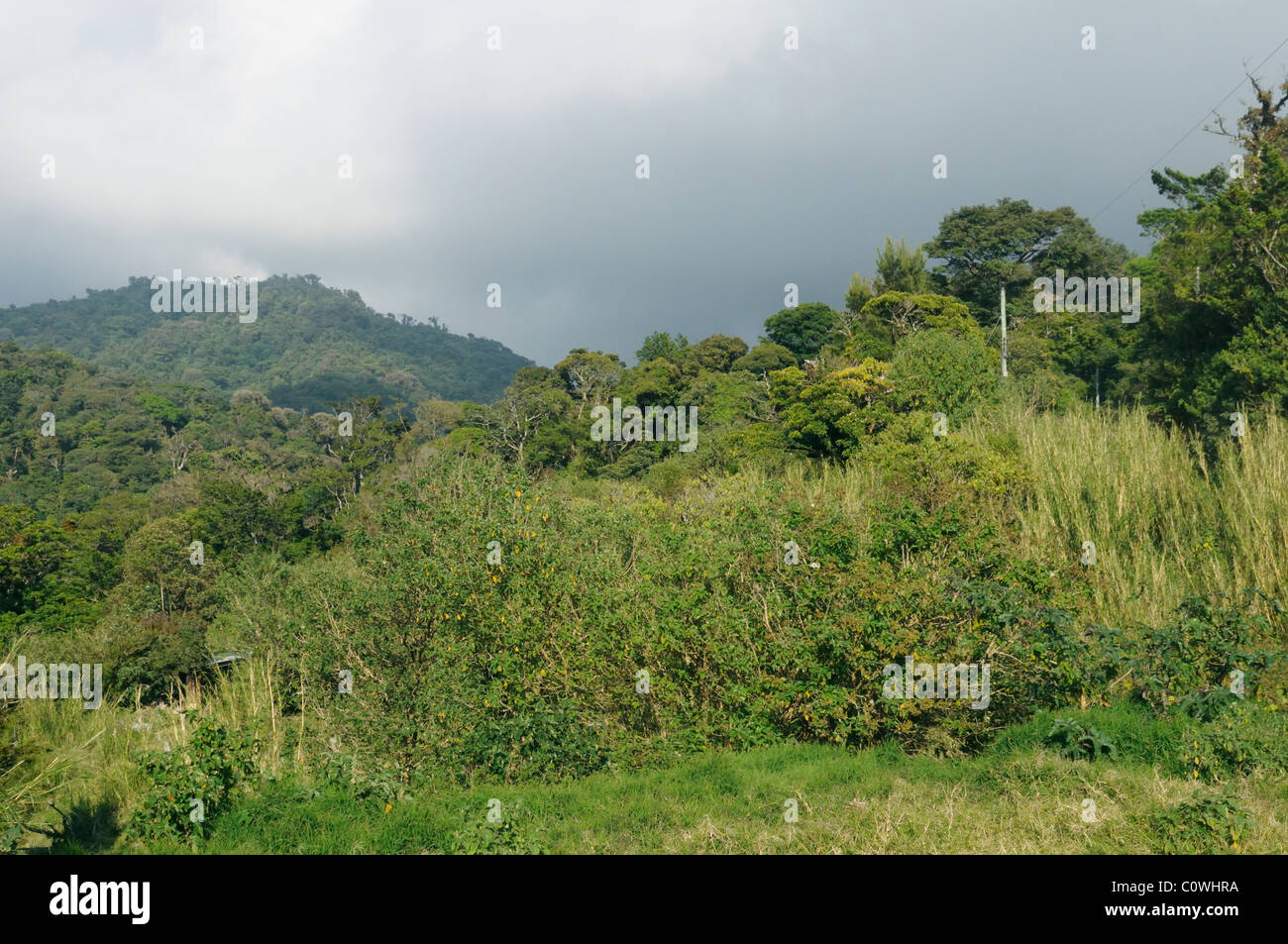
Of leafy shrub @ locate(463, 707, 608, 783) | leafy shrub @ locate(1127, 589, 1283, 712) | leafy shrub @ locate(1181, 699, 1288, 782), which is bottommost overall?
leafy shrub @ locate(463, 707, 608, 783)

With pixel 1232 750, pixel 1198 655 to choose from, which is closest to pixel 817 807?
pixel 1232 750

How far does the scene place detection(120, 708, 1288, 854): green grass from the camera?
16.1 feet

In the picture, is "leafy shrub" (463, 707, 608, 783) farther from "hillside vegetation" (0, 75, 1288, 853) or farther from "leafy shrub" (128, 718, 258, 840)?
"leafy shrub" (128, 718, 258, 840)

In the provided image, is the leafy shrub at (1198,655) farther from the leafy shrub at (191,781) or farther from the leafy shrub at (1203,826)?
the leafy shrub at (191,781)

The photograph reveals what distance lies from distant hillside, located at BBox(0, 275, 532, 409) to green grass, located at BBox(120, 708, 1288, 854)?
9578 cm

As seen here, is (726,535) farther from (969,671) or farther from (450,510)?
(450,510)

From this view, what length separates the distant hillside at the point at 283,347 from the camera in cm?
11100

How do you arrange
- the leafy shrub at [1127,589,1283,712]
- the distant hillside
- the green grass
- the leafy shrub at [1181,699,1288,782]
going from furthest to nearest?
1. the distant hillside
2. the leafy shrub at [1127,589,1283,712]
3. the leafy shrub at [1181,699,1288,782]
4. the green grass

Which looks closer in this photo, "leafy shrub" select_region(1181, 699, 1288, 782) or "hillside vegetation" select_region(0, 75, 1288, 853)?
"hillside vegetation" select_region(0, 75, 1288, 853)

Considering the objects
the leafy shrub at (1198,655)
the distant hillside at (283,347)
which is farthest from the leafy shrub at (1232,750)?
the distant hillside at (283,347)

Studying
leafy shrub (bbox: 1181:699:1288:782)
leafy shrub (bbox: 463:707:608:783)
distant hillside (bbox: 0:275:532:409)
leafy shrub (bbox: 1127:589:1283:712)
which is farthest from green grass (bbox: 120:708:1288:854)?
distant hillside (bbox: 0:275:532:409)

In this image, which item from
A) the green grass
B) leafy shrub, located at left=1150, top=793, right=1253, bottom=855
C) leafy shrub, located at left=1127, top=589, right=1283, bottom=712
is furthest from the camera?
leafy shrub, located at left=1127, top=589, right=1283, bottom=712

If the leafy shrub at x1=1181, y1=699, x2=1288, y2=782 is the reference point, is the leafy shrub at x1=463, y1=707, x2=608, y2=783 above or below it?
below

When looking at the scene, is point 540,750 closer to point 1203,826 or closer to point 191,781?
point 191,781
